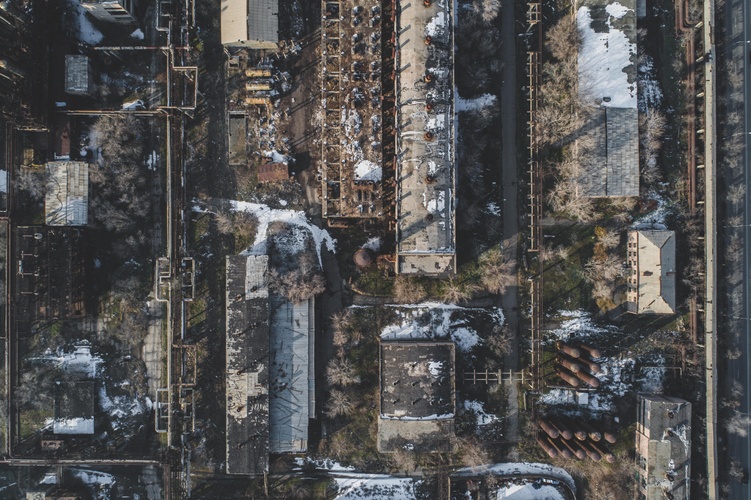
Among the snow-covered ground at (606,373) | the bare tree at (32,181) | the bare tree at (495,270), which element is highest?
the bare tree at (32,181)

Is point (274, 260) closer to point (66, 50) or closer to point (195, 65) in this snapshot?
point (195, 65)

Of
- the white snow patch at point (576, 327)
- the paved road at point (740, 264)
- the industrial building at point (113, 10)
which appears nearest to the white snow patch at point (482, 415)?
the white snow patch at point (576, 327)

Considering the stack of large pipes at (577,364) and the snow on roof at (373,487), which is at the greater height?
the stack of large pipes at (577,364)

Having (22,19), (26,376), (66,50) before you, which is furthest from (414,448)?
(22,19)

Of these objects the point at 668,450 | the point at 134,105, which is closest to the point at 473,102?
the point at 134,105

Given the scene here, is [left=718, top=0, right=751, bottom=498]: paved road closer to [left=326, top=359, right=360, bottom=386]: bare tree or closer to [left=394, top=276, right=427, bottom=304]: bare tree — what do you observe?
[left=394, top=276, right=427, bottom=304]: bare tree

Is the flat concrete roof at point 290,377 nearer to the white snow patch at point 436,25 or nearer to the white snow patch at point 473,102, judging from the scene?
the white snow patch at point 473,102
